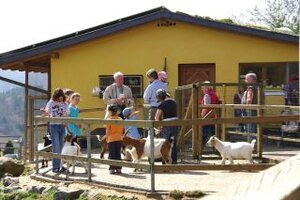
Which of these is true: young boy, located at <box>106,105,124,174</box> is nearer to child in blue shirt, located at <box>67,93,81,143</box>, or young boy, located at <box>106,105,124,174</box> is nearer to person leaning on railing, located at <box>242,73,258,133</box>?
child in blue shirt, located at <box>67,93,81,143</box>

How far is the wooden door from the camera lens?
59.4ft

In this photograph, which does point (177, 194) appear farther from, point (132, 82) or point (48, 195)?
point (132, 82)

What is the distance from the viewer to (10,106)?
160 meters

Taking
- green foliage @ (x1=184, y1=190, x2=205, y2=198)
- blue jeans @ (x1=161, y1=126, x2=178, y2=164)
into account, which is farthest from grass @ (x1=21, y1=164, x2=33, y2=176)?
green foliage @ (x1=184, y1=190, x2=205, y2=198)

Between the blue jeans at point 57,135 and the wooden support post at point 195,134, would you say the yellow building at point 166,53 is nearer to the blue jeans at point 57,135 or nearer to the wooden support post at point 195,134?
the wooden support post at point 195,134

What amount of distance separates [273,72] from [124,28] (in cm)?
434

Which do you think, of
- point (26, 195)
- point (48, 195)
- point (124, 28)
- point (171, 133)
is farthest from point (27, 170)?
point (124, 28)

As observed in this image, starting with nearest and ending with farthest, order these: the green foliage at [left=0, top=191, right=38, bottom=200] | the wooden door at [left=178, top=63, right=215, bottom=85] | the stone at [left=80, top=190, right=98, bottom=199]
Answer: the stone at [left=80, top=190, right=98, bottom=199], the green foliage at [left=0, top=191, right=38, bottom=200], the wooden door at [left=178, top=63, right=215, bottom=85]

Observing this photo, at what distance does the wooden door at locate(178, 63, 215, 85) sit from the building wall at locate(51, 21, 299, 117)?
14cm

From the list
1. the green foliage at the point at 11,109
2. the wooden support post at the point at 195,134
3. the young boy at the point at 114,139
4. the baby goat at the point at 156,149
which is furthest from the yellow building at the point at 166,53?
the green foliage at the point at 11,109

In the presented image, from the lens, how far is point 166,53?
18.2 meters

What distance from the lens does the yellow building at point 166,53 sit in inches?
705

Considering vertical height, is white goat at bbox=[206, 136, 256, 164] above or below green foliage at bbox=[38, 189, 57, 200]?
above

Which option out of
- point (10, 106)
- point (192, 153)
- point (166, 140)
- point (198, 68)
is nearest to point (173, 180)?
point (166, 140)
